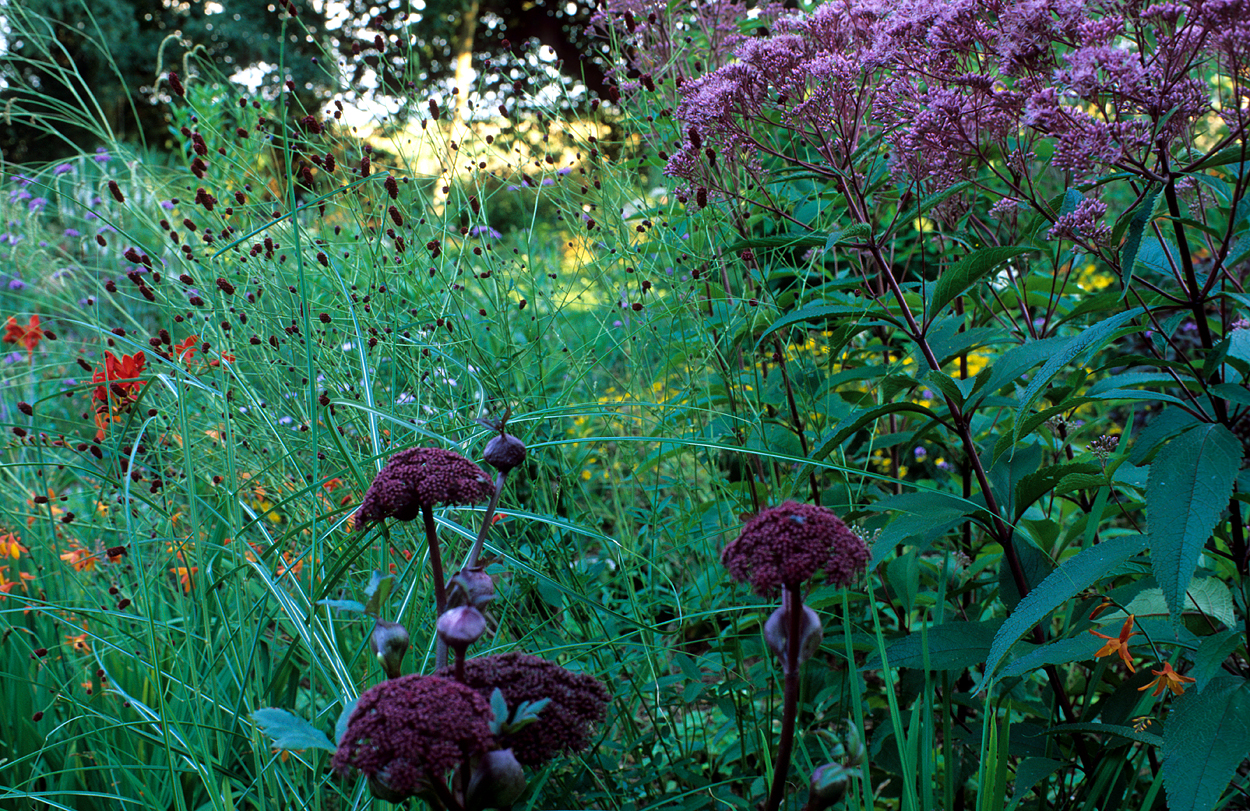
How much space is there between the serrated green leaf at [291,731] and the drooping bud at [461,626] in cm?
11

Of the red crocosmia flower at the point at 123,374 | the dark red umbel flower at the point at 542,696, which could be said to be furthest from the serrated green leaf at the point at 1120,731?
the red crocosmia flower at the point at 123,374

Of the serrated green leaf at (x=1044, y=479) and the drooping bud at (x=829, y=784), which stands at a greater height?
the drooping bud at (x=829, y=784)

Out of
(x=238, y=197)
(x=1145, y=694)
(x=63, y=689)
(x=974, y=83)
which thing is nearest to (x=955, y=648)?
(x=1145, y=694)

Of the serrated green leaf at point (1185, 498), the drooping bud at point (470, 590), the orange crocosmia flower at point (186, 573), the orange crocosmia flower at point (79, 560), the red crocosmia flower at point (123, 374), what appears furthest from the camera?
the orange crocosmia flower at point (79, 560)

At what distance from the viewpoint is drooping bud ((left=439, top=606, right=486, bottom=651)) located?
0.55 meters

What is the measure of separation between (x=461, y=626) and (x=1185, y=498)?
A: 755 mm

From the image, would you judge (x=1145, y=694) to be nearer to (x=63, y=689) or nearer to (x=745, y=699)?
(x=745, y=699)

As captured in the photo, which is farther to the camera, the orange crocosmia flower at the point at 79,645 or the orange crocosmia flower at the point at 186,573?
the orange crocosmia flower at the point at 79,645

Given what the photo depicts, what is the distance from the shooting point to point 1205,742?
34.4 inches

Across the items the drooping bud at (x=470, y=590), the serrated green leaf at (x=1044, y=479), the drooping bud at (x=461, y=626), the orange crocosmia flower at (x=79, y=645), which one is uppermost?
the drooping bud at (x=461, y=626)

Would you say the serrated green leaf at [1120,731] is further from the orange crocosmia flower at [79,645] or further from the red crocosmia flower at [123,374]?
the orange crocosmia flower at [79,645]

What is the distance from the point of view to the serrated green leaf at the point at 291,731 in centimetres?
55

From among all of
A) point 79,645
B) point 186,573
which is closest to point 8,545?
point 79,645

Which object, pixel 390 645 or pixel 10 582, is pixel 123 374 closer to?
pixel 10 582
